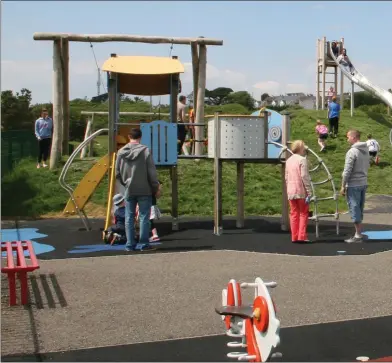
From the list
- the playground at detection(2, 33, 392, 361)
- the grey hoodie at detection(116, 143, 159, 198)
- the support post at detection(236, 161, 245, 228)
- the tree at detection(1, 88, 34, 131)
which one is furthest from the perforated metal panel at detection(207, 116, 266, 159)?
the tree at detection(1, 88, 34, 131)

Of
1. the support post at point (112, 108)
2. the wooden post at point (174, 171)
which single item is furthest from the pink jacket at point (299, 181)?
the support post at point (112, 108)

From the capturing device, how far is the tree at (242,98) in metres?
43.8

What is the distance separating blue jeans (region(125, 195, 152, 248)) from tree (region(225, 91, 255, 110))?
110 feet

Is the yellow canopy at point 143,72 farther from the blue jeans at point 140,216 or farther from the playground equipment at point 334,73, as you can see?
the playground equipment at point 334,73

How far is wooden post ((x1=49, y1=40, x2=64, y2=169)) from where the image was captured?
726 inches

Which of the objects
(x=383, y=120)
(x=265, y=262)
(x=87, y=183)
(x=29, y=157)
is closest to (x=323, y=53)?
(x=383, y=120)

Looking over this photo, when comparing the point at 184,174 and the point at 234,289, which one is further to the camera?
the point at 184,174

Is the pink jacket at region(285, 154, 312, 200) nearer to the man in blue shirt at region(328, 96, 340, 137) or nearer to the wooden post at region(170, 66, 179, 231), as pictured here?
the wooden post at region(170, 66, 179, 231)

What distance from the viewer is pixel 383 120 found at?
32344mm

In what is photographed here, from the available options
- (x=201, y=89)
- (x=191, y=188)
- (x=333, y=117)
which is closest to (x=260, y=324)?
(x=191, y=188)

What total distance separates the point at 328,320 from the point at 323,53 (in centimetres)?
2822

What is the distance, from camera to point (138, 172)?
1007 centimetres

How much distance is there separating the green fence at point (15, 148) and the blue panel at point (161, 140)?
832 cm

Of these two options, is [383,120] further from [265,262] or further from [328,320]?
[328,320]
